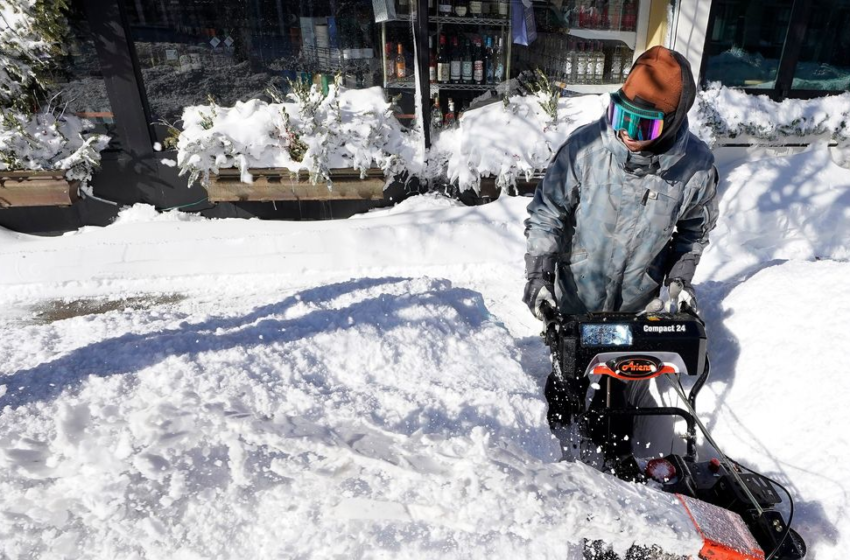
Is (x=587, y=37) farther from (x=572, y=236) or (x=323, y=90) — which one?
(x=572, y=236)

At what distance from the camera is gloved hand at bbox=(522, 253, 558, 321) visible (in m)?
2.34

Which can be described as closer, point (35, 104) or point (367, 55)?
point (35, 104)

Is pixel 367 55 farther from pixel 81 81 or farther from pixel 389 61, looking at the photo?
pixel 81 81

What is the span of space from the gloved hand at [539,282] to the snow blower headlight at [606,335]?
244mm

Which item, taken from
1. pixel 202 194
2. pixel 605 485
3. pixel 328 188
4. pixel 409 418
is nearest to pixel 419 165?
pixel 328 188

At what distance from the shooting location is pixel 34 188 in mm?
5258

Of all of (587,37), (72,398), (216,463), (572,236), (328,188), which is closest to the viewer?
(216,463)

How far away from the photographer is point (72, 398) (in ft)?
5.91

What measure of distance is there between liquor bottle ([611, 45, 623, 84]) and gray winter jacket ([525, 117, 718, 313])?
5.21 m

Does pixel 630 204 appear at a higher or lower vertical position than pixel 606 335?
higher

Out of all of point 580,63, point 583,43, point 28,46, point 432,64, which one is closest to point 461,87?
point 432,64

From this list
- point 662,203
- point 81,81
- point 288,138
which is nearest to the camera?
point 662,203

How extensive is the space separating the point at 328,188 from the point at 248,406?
401 cm

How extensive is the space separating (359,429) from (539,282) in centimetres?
113
